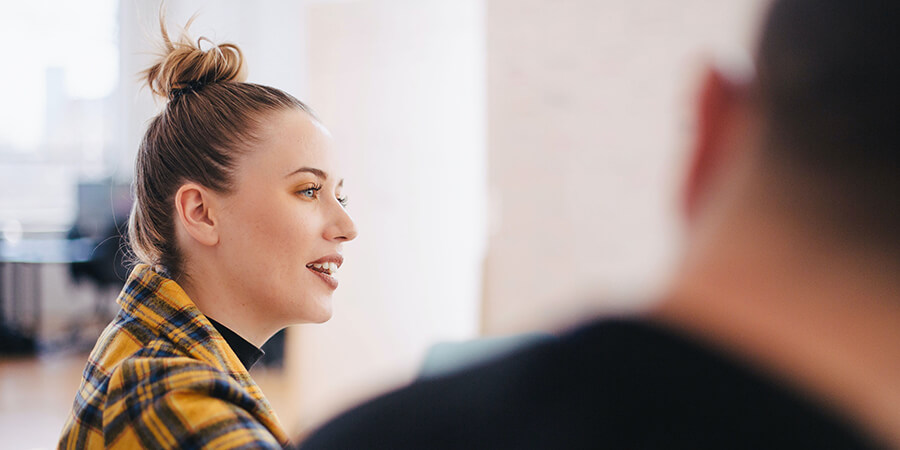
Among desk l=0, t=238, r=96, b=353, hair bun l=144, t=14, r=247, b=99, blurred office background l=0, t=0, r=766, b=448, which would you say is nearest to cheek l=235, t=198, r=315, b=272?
hair bun l=144, t=14, r=247, b=99

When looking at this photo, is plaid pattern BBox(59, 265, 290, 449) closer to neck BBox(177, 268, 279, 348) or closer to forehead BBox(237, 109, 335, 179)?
neck BBox(177, 268, 279, 348)

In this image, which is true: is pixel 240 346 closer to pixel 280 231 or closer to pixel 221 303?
pixel 221 303

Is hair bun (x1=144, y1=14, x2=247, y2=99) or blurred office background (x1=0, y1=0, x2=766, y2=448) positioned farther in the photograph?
blurred office background (x1=0, y1=0, x2=766, y2=448)

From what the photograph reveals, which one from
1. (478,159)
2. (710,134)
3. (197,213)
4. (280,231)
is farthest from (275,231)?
(478,159)

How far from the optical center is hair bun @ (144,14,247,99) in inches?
41.4

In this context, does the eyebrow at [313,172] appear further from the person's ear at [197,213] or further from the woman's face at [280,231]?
the person's ear at [197,213]

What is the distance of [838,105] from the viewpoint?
0.76 ft

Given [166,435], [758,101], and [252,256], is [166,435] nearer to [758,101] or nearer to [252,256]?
[252,256]

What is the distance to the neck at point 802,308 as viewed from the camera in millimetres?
227

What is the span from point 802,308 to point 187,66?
999 mm

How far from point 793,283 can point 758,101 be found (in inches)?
2.4

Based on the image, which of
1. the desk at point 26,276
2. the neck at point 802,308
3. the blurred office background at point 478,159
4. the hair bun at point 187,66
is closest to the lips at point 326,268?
the hair bun at point 187,66

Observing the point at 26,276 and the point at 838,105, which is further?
the point at 26,276

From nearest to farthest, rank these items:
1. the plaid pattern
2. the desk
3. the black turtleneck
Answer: the plaid pattern
the black turtleneck
the desk
